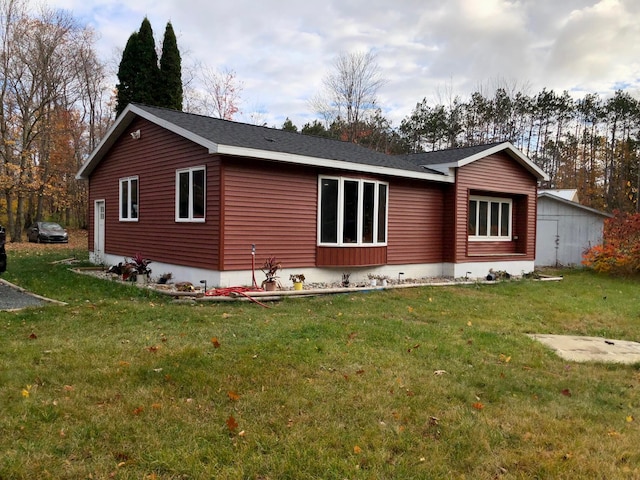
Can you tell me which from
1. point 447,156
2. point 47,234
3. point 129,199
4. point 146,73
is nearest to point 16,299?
point 129,199

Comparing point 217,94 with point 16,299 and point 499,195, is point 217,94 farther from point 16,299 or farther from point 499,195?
point 16,299

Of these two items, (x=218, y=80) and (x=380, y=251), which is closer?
(x=380, y=251)

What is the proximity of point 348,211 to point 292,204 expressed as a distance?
5.09 feet

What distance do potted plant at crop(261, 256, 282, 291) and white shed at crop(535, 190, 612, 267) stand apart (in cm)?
1351

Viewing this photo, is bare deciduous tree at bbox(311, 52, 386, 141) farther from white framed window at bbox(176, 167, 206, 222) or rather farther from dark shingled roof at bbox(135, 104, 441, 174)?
white framed window at bbox(176, 167, 206, 222)

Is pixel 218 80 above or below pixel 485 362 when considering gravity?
above

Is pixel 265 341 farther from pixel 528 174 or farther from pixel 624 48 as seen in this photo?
pixel 624 48

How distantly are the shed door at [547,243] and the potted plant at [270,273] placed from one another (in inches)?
544

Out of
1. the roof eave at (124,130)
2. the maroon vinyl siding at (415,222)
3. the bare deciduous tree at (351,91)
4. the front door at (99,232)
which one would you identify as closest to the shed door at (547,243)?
the maroon vinyl siding at (415,222)

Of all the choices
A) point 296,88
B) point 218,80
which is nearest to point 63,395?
point 296,88

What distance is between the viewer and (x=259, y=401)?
3.72m

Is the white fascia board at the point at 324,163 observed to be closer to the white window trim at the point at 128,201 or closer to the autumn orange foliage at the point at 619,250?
the white window trim at the point at 128,201

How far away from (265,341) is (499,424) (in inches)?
113

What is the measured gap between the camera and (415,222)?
13.3 m
